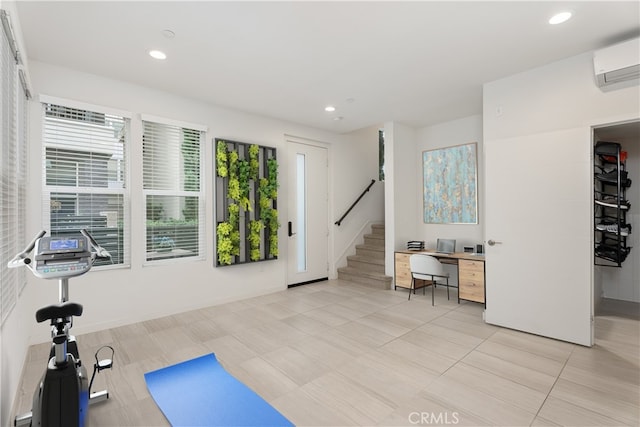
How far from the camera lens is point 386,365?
275 cm

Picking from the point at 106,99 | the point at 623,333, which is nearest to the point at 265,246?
the point at 106,99

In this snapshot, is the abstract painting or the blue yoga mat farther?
the abstract painting

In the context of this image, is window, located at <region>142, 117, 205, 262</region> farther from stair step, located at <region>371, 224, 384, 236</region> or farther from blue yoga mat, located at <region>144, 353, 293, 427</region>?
stair step, located at <region>371, 224, 384, 236</region>

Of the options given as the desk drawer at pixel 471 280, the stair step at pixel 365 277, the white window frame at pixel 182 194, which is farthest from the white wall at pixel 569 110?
the white window frame at pixel 182 194

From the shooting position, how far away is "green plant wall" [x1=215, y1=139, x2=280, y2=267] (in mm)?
4488

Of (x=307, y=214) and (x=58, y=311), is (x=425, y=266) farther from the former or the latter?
(x=58, y=311)

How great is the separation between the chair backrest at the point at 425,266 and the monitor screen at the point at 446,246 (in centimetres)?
89

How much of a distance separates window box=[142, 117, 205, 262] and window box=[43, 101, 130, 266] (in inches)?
11.2

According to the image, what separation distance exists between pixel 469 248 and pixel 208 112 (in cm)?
462

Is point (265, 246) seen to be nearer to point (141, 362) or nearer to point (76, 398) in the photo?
point (141, 362)

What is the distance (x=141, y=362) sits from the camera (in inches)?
112

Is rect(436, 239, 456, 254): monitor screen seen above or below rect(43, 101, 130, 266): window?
below

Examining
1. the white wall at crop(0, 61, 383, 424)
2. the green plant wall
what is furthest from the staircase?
the green plant wall

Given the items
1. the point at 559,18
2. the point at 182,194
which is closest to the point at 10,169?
the point at 182,194
